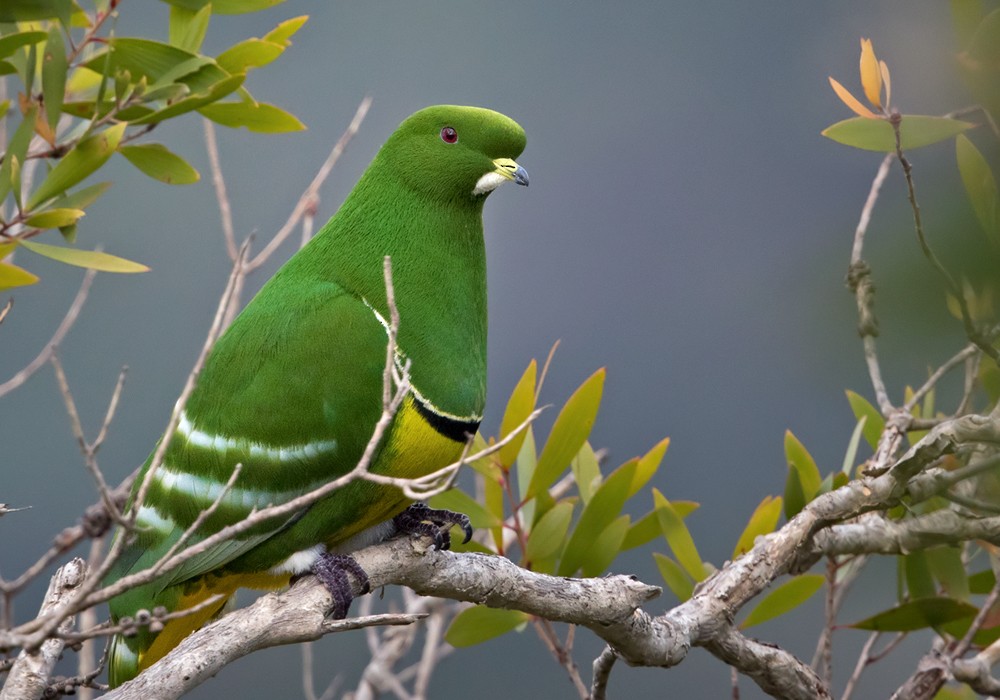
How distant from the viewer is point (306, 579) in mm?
1690

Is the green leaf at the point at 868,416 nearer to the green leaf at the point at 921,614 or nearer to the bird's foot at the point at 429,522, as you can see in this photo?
the green leaf at the point at 921,614

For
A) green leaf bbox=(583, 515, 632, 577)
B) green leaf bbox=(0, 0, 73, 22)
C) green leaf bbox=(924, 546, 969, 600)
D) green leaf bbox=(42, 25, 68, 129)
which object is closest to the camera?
green leaf bbox=(0, 0, 73, 22)

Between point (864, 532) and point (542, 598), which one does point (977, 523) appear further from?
point (542, 598)

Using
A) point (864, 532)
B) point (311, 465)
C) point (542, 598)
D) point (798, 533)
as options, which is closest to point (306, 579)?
point (311, 465)

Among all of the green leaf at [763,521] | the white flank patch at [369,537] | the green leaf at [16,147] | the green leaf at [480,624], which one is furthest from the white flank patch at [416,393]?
the green leaf at [763,521]

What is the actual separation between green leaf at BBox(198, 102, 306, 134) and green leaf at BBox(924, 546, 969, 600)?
1452mm

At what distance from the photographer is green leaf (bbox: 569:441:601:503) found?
2.30 metres

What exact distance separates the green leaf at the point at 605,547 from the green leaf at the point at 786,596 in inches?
11.8

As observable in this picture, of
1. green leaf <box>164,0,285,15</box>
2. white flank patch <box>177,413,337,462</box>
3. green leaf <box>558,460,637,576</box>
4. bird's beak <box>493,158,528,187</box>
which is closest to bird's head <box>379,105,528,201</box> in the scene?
bird's beak <box>493,158,528,187</box>

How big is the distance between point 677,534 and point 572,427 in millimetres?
311

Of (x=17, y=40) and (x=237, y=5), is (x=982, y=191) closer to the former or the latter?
(x=17, y=40)

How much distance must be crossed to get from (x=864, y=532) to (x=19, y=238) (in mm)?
1526

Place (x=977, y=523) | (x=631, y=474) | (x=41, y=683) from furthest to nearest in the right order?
(x=631, y=474), (x=41, y=683), (x=977, y=523)

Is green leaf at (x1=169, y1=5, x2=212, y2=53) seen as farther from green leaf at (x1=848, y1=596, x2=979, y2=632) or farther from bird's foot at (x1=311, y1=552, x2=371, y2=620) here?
green leaf at (x1=848, y1=596, x2=979, y2=632)
